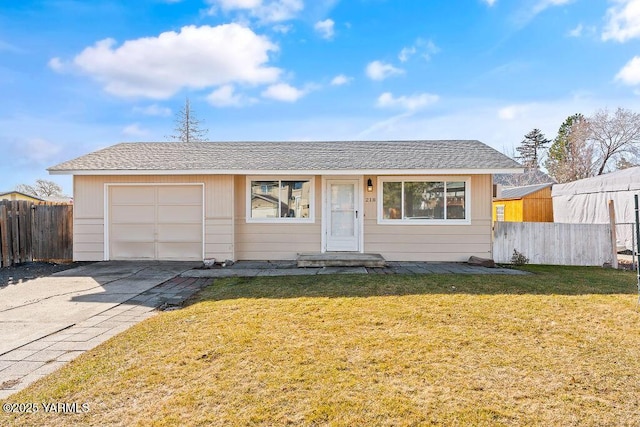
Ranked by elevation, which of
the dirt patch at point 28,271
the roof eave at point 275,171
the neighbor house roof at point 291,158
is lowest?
the dirt patch at point 28,271

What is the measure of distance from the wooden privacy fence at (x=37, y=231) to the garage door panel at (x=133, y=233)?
58.8 inches

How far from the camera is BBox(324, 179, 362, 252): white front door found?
31.6 feet

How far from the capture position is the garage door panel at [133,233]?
9555mm

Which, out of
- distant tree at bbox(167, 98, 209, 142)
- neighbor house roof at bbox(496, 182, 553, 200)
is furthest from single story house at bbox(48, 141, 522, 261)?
distant tree at bbox(167, 98, 209, 142)

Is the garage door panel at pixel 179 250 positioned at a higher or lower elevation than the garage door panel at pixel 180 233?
lower

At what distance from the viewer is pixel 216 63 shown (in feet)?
48.8

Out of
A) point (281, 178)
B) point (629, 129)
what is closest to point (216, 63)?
point (281, 178)

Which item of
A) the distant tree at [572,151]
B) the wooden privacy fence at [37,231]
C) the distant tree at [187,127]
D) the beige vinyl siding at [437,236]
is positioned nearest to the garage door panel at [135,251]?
the wooden privacy fence at [37,231]

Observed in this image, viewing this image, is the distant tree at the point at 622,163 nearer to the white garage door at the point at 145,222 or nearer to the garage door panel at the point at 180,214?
the garage door panel at the point at 180,214

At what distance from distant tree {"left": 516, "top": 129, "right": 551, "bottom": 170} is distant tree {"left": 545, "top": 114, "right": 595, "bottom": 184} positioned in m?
11.8

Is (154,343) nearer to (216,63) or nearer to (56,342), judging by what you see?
(56,342)

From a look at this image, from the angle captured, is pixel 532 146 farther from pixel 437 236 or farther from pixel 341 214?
pixel 341 214

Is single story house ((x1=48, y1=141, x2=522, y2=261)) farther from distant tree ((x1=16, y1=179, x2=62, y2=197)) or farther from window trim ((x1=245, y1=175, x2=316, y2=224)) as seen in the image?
distant tree ((x1=16, y1=179, x2=62, y2=197))

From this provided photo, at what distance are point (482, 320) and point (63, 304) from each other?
6040 mm
